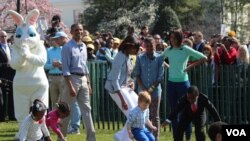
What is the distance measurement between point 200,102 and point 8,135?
456 cm

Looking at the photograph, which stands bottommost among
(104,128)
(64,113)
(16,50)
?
(104,128)

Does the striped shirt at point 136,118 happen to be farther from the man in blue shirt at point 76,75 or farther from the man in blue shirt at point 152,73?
the man in blue shirt at point 152,73

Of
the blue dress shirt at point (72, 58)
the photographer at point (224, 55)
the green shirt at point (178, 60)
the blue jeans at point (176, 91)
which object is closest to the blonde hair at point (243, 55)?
the photographer at point (224, 55)

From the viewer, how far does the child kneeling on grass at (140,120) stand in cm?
1117

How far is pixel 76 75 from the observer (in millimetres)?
12211

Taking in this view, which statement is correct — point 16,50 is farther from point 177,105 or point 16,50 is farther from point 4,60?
point 4,60

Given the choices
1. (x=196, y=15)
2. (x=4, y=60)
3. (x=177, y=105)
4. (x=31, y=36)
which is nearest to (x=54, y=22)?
(x=4, y=60)

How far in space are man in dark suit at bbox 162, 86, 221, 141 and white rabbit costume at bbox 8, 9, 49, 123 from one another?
2.22 m

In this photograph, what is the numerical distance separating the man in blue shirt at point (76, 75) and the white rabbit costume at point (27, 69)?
1.27ft

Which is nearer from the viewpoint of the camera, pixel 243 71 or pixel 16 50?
pixel 16 50

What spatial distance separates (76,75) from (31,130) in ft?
5.90

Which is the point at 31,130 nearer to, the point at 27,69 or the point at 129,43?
the point at 27,69

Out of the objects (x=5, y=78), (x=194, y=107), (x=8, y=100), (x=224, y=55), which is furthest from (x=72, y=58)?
(x=8, y=100)

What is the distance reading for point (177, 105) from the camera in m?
11.9
